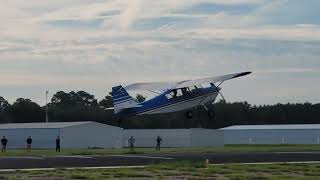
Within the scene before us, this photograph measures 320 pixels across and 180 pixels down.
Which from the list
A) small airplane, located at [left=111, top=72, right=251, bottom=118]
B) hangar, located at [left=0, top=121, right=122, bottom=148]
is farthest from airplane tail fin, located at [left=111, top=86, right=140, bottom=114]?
hangar, located at [left=0, top=121, right=122, bottom=148]

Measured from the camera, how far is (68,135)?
87.0 meters

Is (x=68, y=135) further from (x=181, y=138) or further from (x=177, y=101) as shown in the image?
(x=177, y=101)

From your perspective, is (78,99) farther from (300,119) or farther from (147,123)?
(300,119)

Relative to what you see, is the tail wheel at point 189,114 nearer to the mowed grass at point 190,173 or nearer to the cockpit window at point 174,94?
the cockpit window at point 174,94

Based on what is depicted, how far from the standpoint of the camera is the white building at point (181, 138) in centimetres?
8912

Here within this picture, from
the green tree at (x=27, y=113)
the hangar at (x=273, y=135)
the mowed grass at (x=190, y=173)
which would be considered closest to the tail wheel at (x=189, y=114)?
the mowed grass at (x=190, y=173)

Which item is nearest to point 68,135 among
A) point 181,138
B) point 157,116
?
point 181,138

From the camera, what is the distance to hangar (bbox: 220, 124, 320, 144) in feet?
362

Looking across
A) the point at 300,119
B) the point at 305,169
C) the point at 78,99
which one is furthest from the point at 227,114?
the point at 305,169

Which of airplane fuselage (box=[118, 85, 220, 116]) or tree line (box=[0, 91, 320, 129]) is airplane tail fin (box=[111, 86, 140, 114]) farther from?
tree line (box=[0, 91, 320, 129])

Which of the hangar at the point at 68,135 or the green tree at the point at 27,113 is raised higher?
the green tree at the point at 27,113

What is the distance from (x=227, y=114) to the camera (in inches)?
5812

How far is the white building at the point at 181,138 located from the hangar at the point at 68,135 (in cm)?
378

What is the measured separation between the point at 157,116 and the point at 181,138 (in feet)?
142
